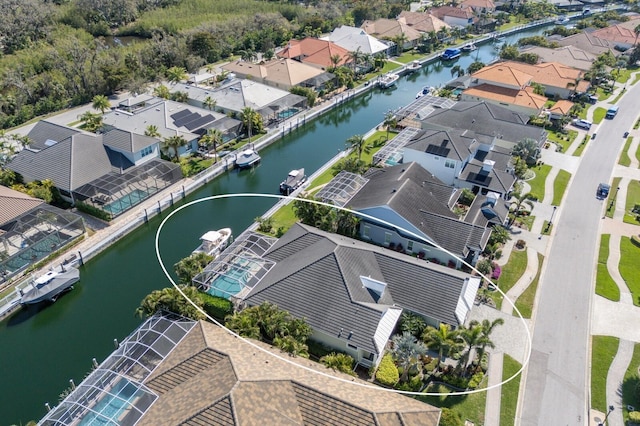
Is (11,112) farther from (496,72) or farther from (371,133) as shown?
(496,72)

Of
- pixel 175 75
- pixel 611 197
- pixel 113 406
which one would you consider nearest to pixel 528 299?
pixel 611 197

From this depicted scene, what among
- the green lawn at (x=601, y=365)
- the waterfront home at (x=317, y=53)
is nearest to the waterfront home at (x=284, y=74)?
the waterfront home at (x=317, y=53)

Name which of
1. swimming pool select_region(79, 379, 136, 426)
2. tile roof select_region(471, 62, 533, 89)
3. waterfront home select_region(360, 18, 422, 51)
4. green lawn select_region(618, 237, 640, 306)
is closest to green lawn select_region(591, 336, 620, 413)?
green lawn select_region(618, 237, 640, 306)

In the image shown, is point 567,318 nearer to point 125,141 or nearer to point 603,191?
point 603,191

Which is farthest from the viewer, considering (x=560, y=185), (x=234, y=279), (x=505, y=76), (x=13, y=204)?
(x=505, y=76)

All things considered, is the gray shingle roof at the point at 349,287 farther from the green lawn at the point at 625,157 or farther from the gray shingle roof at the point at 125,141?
the green lawn at the point at 625,157

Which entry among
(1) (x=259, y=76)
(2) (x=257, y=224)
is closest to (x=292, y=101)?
(1) (x=259, y=76)
